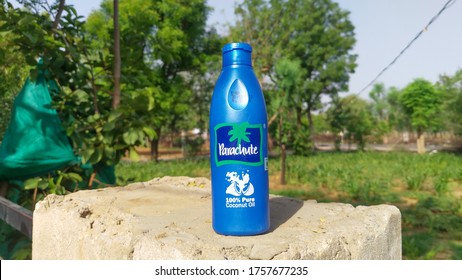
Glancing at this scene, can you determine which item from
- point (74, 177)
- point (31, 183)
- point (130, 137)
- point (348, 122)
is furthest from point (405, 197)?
point (348, 122)

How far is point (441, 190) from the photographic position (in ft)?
22.9

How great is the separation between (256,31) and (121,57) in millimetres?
12697

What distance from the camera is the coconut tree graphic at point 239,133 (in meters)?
1.18

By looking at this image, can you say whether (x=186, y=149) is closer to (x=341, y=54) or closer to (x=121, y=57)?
(x=341, y=54)

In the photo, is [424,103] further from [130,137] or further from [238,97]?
[238,97]

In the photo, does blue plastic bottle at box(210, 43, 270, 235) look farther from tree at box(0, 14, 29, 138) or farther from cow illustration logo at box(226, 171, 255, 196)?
tree at box(0, 14, 29, 138)

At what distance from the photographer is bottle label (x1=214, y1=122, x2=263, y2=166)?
1.18 meters

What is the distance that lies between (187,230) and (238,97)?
0.51 meters

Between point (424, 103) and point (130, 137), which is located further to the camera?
point (424, 103)

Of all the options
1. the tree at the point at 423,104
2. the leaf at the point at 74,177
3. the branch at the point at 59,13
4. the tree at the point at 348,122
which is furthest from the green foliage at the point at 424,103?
the leaf at the point at 74,177

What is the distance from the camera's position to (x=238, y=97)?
1200mm

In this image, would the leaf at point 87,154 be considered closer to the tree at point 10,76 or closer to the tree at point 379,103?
the tree at point 10,76

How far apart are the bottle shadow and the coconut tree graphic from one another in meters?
0.37

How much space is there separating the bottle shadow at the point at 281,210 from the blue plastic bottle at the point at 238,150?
0.57 ft
